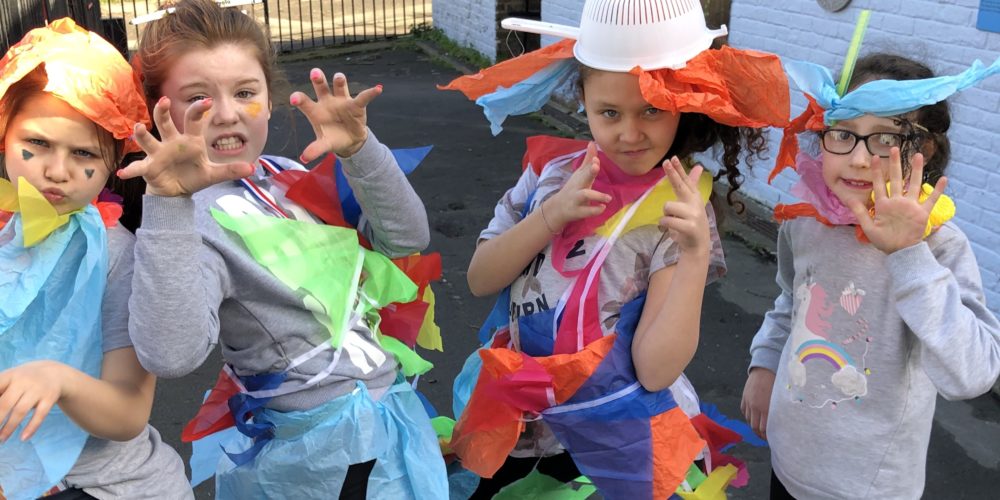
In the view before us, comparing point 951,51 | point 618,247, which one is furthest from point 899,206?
point 951,51

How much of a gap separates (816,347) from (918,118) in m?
0.54

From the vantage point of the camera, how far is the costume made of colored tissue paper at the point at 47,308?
175cm

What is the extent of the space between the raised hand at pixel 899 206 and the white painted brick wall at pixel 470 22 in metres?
9.05

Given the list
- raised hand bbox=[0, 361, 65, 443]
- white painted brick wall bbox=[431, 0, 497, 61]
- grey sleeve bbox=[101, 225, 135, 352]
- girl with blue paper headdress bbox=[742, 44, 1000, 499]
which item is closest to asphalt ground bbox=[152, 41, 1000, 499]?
girl with blue paper headdress bbox=[742, 44, 1000, 499]

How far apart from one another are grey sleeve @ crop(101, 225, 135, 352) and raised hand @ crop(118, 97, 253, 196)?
0.85ft

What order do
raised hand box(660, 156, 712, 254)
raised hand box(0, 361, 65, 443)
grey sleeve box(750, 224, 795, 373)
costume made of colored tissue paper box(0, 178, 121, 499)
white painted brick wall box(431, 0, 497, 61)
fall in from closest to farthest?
raised hand box(0, 361, 65, 443) → costume made of colored tissue paper box(0, 178, 121, 499) → raised hand box(660, 156, 712, 254) → grey sleeve box(750, 224, 795, 373) → white painted brick wall box(431, 0, 497, 61)

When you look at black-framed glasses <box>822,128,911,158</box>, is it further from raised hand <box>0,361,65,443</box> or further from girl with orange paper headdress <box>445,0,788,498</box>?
raised hand <box>0,361,65,443</box>

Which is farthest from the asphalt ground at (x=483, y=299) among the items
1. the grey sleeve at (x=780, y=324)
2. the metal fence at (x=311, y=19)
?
the metal fence at (x=311, y=19)

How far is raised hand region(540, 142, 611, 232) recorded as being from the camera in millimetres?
2037

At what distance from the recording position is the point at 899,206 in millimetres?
1789

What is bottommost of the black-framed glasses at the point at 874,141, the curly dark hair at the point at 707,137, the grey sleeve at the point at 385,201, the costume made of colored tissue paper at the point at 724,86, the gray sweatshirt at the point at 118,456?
the gray sweatshirt at the point at 118,456

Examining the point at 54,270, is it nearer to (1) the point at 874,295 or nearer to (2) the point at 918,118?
(1) the point at 874,295

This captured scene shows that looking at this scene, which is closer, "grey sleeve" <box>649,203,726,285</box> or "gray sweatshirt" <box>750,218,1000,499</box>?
"gray sweatshirt" <box>750,218,1000,499</box>

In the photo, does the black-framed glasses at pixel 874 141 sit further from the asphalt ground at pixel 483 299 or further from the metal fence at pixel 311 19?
the metal fence at pixel 311 19
